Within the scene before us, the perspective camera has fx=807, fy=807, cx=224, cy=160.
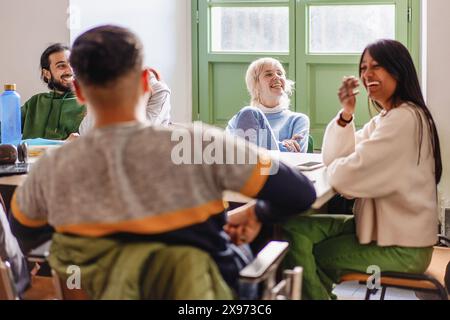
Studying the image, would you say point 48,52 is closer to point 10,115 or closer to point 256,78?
point 10,115

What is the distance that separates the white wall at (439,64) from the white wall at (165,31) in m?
1.65

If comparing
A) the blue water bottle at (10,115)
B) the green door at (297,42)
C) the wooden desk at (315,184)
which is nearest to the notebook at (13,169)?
the blue water bottle at (10,115)

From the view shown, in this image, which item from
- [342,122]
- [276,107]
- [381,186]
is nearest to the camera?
[381,186]

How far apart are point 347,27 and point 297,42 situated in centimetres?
31

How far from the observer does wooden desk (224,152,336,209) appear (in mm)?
2219

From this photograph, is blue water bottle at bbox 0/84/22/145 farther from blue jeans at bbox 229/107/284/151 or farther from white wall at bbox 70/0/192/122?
white wall at bbox 70/0/192/122

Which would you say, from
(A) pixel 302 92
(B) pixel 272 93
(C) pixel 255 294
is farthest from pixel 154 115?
(C) pixel 255 294

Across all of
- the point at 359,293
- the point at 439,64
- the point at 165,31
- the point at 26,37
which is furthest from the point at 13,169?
the point at 165,31

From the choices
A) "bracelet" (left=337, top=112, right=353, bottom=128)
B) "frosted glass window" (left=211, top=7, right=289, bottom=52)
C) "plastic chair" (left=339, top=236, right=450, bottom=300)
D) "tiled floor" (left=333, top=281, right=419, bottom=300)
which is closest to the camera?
"plastic chair" (left=339, top=236, right=450, bottom=300)

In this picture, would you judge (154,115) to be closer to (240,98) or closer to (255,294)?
(240,98)

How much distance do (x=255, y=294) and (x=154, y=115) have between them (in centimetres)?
215

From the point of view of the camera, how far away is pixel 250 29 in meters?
5.05

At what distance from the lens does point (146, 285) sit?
1.57 m

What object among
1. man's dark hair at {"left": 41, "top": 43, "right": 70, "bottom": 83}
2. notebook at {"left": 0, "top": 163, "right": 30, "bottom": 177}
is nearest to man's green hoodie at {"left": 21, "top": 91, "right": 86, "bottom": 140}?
man's dark hair at {"left": 41, "top": 43, "right": 70, "bottom": 83}
